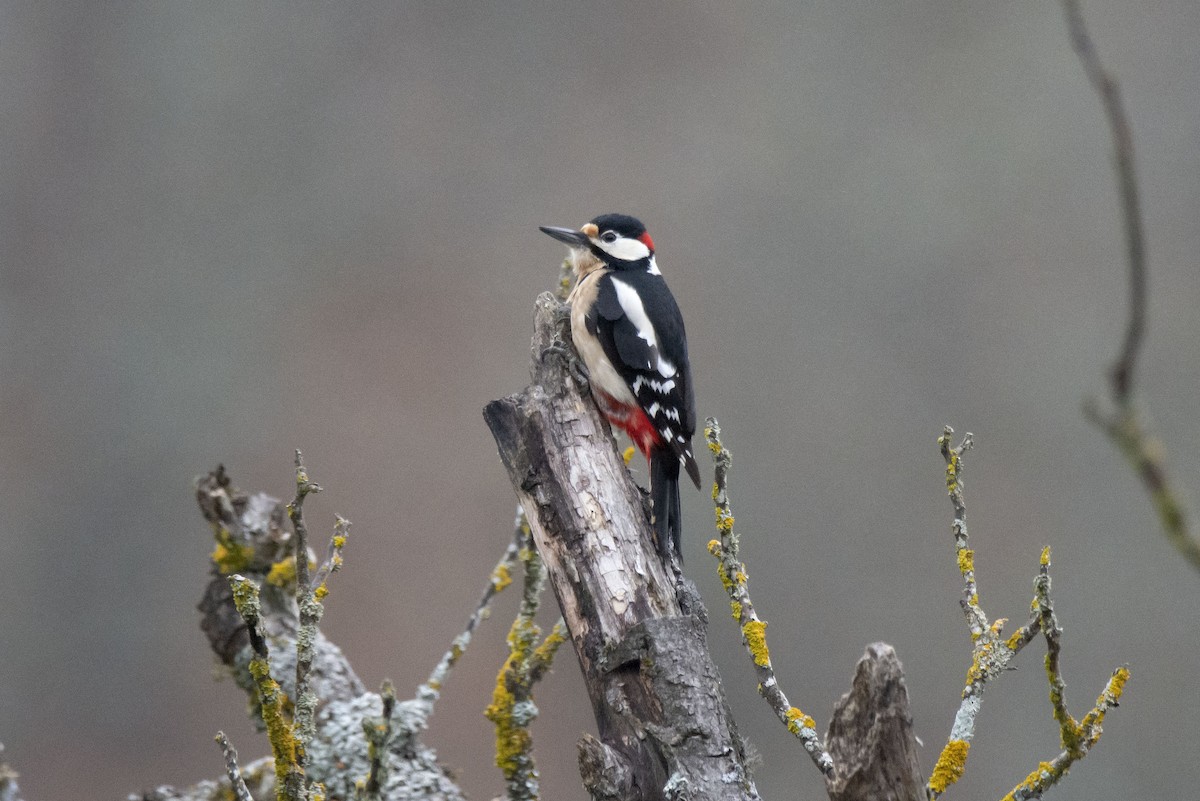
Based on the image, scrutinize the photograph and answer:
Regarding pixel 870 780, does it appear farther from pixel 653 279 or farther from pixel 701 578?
pixel 701 578

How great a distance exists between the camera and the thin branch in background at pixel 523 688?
8.04ft

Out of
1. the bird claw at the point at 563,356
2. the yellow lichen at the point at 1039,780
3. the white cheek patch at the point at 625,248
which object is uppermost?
the white cheek patch at the point at 625,248

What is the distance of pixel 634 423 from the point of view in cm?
318

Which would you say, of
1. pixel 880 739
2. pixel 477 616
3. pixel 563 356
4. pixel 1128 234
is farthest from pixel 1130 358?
pixel 563 356

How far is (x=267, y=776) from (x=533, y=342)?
3.84 feet

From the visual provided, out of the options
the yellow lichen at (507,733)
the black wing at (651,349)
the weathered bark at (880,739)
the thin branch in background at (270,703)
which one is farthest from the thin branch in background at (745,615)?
the black wing at (651,349)

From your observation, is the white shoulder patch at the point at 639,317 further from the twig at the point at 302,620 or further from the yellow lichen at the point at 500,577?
the twig at the point at 302,620

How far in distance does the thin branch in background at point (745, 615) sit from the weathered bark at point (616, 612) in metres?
0.08

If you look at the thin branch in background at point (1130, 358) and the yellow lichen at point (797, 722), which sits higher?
the yellow lichen at point (797, 722)

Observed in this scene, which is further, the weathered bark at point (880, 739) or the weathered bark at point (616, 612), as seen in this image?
the weathered bark at point (616, 612)

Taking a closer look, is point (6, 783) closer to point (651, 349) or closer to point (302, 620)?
point (302, 620)

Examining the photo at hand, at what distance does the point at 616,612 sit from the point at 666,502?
2.55ft

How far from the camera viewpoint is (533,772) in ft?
8.11

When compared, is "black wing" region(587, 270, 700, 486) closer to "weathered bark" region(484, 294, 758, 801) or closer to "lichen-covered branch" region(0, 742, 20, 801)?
"weathered bark" region(484, 294, 758, 801)
